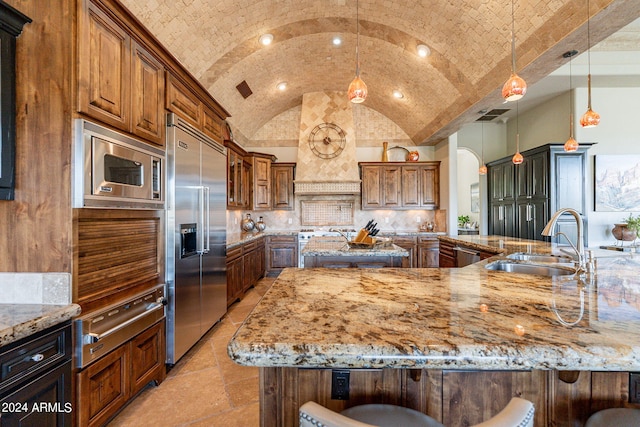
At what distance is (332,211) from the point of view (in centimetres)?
669

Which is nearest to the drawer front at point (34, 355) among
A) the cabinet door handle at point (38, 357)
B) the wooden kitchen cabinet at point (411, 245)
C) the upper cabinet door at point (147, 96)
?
the cabinet door handle at point (38, 357)

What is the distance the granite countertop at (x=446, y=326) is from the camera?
70cm

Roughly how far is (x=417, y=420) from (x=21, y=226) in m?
2.01

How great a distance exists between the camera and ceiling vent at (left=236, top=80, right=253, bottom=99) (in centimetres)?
485

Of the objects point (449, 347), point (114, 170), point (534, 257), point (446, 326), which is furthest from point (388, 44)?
point (449, 347)

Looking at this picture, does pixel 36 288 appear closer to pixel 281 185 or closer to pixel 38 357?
pixel 38 357

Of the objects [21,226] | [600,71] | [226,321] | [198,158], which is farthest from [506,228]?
[21,226]

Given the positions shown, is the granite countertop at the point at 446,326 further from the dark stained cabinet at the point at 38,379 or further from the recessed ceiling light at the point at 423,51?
the recessed ceiling light at the point at 423,51

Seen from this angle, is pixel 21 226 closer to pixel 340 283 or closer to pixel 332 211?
pixel 340 283

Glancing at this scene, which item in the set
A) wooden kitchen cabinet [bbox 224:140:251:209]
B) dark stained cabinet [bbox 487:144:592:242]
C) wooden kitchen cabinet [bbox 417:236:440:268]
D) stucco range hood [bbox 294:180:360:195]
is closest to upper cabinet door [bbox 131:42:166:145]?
wooden kitchen cabinet [bbox 224:140:251:209]

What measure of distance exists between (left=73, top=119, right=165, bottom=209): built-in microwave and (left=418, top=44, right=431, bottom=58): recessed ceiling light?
368 cm

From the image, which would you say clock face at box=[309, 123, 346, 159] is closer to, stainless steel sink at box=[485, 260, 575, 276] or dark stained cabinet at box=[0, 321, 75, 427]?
stainless steel sink at box=[485, 260, 575, 276]

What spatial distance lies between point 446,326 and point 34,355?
1669mm

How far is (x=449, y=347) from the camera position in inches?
28.3
